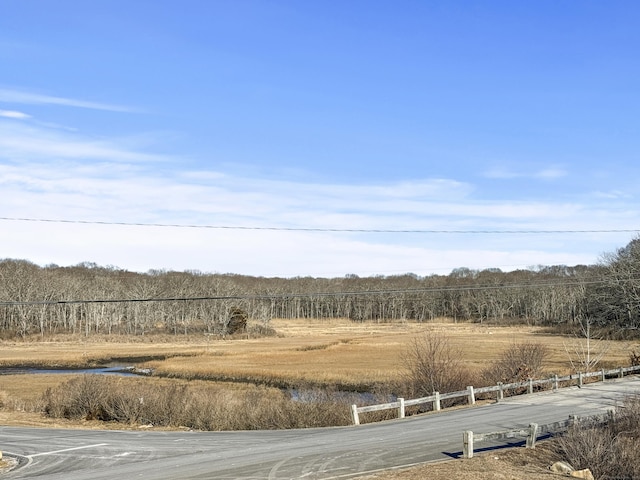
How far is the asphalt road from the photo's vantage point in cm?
1836

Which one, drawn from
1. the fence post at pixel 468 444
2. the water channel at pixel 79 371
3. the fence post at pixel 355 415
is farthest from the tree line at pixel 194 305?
the fence post at pixel 468 444

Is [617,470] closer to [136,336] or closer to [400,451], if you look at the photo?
[400,451]

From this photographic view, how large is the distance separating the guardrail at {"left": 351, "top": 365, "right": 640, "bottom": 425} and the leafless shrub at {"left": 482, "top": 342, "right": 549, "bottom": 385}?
1.21 m

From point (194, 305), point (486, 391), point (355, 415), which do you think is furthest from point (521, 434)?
point (194, 305)

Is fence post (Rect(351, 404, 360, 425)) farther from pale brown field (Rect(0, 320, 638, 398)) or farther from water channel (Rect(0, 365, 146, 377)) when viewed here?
water channel (Rect(0, 365, 146, 377))

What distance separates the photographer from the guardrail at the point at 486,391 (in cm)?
2697

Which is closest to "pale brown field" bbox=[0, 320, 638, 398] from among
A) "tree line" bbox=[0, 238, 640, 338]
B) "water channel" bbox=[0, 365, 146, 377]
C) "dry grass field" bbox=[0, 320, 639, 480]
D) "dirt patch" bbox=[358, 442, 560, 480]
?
"dry grass field" bbox=[0, 320, 639, 480]

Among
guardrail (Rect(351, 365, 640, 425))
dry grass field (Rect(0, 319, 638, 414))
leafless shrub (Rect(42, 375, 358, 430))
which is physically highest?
guardrail (Rect(351, 365, 640, 425))

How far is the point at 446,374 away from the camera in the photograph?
37000 millimetres

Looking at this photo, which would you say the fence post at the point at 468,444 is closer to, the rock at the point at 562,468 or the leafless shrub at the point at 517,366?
the rock at the point at 562,468

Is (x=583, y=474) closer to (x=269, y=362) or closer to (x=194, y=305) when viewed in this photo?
(x=269, y=362)

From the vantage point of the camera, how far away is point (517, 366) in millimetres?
37781

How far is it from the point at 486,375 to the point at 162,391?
18.7m

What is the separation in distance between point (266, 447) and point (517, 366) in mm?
20415
